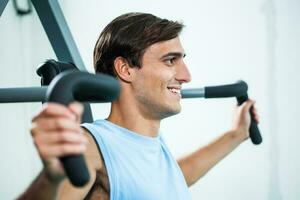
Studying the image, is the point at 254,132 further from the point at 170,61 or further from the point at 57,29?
the point at 57,29

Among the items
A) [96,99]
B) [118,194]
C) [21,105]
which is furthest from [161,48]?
[21,105]

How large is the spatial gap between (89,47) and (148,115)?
1.14 meters

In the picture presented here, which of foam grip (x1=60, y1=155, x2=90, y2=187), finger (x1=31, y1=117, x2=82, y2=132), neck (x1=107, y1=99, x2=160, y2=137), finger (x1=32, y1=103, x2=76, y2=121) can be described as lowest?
neck (x1=107, y1=99, x2=160, y2=137)

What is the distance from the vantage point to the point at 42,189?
0.52m

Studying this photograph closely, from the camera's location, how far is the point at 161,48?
3.58ft

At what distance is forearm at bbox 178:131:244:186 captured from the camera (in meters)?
1.30

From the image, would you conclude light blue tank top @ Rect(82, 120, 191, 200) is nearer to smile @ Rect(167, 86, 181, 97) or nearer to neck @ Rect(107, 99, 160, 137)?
neck @ Rect(107, 99, 160, 137)

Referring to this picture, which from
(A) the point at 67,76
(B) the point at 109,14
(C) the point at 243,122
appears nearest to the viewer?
(A) the point at 67,76

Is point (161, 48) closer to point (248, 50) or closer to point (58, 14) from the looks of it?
point (58, 14)

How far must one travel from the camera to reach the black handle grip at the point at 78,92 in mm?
436

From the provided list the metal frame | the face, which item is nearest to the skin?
the face

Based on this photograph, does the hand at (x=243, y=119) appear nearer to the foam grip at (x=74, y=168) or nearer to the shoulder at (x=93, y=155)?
the shoulder at (x=93, y=155)

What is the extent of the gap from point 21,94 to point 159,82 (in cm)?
39

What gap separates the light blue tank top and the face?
3.7 inches
